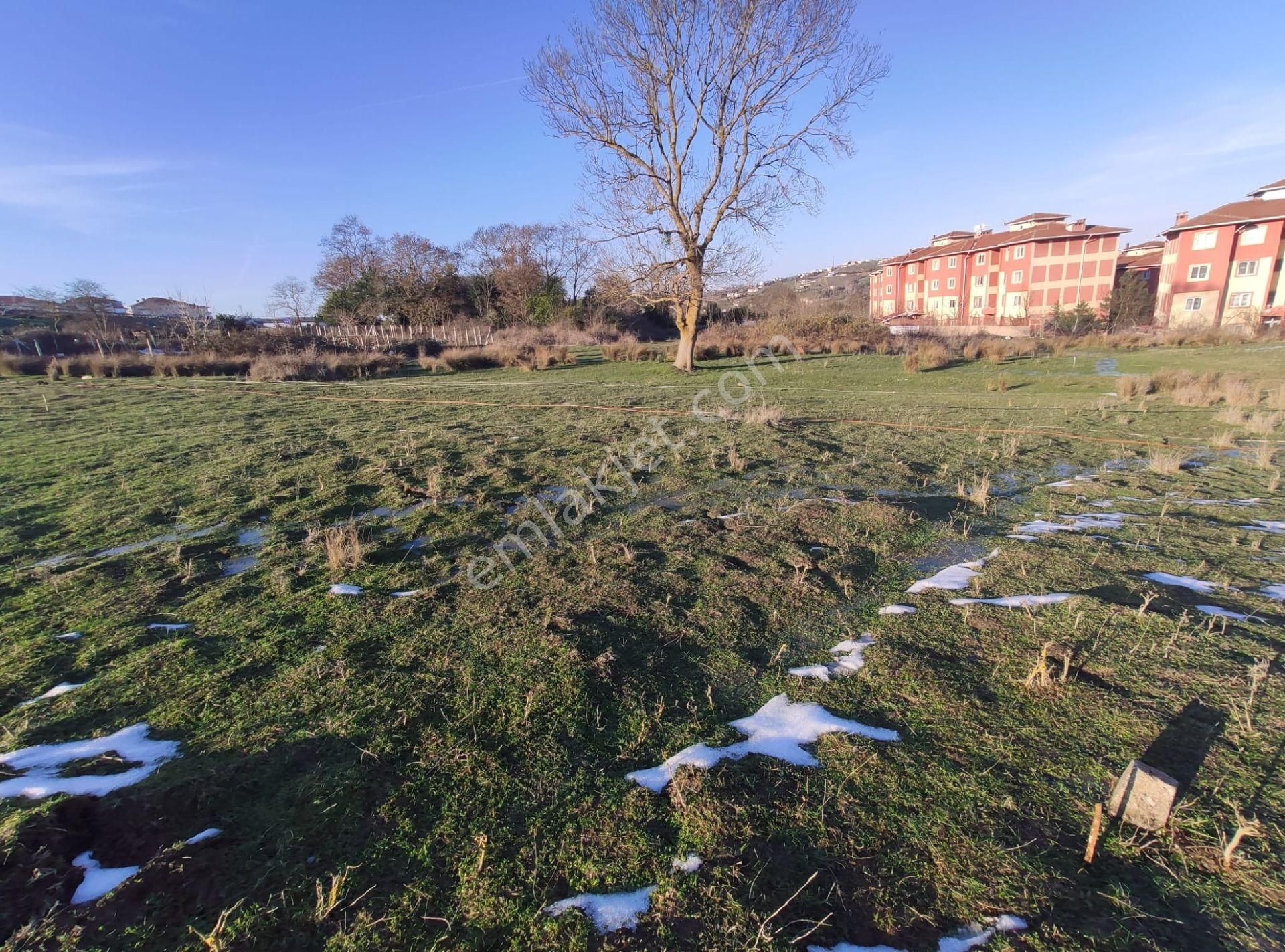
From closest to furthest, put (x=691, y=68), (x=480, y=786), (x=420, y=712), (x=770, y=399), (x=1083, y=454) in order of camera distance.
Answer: (x=480, y=786) < (x=420, y=712) < (x=1083, y=454) < (x=770, y=399) < (x=691, y=68)

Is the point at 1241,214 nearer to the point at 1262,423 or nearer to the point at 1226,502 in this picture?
the point at 1262,423

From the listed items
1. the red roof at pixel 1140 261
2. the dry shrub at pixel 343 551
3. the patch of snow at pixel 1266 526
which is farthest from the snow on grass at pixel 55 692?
the red roof at pixel 1140 261

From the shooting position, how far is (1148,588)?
11.4 ft

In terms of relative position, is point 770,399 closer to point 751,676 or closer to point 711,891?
point 751,676

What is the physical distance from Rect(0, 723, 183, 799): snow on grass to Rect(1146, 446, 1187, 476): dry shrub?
30.1 ft

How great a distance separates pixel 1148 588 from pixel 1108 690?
1.47 m

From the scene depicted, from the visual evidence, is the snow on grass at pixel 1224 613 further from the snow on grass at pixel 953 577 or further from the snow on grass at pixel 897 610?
the snow on grass at pixel 897 610

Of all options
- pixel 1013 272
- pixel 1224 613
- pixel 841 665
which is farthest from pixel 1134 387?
pixel 1013 272

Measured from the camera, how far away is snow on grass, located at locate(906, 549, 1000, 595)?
3.63m

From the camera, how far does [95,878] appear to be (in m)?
1.61

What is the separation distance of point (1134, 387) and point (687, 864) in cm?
1679

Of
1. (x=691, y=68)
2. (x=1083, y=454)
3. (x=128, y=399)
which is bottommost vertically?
(x=1083, y=454)

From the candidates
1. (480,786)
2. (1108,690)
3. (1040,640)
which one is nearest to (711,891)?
(480,786)

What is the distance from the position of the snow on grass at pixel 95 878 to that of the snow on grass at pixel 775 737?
5.10ft
